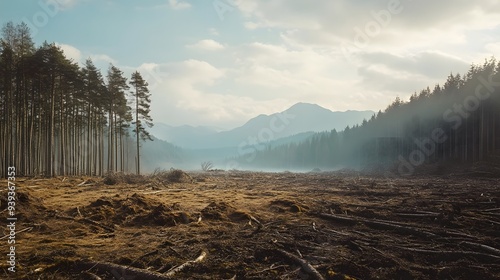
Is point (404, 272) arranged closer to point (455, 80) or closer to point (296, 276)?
point (296, 276)

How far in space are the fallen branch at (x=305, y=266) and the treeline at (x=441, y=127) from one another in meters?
39.2

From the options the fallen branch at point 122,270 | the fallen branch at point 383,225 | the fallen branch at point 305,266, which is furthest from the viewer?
the fallen branch at point 383,225

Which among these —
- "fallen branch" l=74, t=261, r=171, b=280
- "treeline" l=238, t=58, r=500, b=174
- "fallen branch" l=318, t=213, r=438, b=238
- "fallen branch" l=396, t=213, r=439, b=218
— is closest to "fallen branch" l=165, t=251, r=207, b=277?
"fallen branch" l=74, t=261, r=171, b=280

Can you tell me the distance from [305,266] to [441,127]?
57692 mm

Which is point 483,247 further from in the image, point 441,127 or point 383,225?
point 441,127

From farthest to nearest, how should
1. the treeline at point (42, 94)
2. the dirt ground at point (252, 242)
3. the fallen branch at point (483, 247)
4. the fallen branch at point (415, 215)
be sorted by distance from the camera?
the treeline at point (42, 94), the fallen branch at point (415, 215), the fallen branch at point (483, 247), the dirt ground at point (252, 242)

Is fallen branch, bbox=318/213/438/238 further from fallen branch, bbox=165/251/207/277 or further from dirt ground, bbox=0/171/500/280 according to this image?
fallen branch, bbox=165/251/207/277

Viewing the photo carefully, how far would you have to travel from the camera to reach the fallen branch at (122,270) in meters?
4.76

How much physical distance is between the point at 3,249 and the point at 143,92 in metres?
36.3

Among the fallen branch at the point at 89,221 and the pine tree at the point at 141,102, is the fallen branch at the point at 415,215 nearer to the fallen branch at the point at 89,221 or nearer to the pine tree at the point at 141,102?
the fallen branch at the point at 89,221

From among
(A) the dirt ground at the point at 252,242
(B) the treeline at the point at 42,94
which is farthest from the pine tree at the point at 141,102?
(A) the dirt ground at the point at 252,242

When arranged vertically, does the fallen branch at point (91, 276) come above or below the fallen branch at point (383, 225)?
above

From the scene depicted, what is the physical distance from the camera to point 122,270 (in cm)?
512

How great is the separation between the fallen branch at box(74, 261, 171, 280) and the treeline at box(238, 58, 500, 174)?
41498 millimetres
